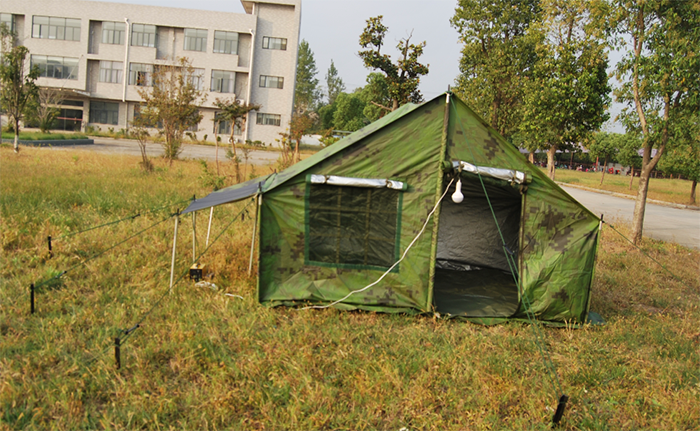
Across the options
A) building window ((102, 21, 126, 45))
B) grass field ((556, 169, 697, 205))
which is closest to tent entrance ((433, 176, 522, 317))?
grass field ((556, 169, 697, 205))

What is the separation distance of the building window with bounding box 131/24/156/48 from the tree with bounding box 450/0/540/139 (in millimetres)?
24888

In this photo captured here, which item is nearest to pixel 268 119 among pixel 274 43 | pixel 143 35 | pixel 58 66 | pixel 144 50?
pixel 274 43

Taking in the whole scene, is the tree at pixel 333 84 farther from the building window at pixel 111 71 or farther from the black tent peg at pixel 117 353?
the black tent peg at pixel 117 353

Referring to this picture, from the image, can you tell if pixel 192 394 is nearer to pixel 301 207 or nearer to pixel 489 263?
pixel 301 207

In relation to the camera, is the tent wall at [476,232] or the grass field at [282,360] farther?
the tent wall at [476,232]

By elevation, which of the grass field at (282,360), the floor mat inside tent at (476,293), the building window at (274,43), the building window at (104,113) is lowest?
the grass field at (282,360)

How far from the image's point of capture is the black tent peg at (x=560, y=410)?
360cm

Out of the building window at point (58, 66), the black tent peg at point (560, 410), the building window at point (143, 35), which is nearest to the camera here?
the black tent peg at point (560, 410)

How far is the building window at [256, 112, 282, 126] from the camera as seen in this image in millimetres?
37094

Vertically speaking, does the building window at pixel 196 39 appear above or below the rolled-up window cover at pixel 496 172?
above

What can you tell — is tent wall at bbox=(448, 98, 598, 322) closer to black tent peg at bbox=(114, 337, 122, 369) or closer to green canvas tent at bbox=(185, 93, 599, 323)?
green canvas tent at bbox=(185, 93, 599, 323)

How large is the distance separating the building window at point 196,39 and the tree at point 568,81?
30326 millimetres

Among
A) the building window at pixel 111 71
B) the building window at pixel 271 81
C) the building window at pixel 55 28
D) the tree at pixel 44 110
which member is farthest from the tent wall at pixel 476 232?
the building window at pixel 55 28

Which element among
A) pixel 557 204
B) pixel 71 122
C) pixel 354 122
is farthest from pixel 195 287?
pixel 354 122
